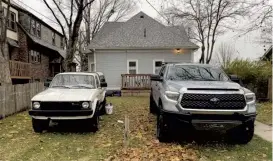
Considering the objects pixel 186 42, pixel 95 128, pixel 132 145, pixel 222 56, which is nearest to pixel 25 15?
pixel 186 42

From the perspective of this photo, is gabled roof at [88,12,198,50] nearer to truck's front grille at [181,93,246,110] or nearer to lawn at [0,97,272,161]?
lawn at [0,97,272,161]

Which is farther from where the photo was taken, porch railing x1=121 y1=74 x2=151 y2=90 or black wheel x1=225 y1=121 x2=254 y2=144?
porch railing x1=121 y1=74 x2=151 y2=90

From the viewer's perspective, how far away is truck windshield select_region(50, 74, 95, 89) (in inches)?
394

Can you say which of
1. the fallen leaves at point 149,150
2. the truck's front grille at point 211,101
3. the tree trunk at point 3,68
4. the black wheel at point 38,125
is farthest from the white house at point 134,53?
the truck's front grille at point 211,101

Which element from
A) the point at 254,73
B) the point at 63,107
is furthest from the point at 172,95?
the point at 254,73

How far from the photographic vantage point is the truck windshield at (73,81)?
10.0m

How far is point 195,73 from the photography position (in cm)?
860

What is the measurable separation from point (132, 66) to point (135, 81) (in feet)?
6.67

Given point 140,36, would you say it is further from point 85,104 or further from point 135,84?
point 85,104

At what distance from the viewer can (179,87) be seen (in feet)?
23.3

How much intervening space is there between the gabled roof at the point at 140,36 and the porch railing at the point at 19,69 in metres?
5.98

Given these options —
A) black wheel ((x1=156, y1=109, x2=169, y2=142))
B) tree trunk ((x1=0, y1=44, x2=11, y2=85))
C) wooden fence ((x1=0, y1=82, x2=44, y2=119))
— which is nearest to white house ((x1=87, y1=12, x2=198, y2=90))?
wooden fence ((x1=0, y1=82, x2=44, y2=119))

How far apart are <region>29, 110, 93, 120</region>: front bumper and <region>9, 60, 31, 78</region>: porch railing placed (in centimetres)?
1586

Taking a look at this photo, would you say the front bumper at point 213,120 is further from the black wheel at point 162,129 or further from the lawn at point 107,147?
the lawn at point 107,147
